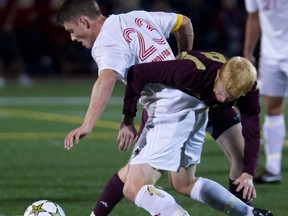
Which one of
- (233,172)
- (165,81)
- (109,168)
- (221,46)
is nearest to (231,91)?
(165,81)

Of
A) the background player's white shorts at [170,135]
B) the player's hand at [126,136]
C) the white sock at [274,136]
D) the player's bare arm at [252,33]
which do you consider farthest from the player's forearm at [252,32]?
the player's hand at [126,136]

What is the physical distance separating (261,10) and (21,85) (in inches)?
487

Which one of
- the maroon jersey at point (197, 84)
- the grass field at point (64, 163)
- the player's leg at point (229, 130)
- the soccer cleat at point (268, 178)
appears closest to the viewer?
the maroon jersey at point (197, 84)

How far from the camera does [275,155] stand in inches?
385

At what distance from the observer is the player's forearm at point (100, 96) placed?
6.37 metres

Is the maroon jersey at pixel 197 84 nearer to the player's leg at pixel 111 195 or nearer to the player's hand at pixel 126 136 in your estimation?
the player's hand at pixel 126 136

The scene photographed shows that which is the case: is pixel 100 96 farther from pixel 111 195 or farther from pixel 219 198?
pixel 219 198

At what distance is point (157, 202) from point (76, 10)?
53.9 inches

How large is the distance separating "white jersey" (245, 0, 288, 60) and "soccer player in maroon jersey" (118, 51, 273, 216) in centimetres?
306

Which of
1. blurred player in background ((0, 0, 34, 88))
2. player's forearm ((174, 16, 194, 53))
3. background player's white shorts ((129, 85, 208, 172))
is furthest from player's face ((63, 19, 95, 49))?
blurred player in background ((0, 0, 34, 88))

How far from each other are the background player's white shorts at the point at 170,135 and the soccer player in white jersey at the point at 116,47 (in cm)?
4

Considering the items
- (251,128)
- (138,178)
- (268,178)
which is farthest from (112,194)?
(268,178)

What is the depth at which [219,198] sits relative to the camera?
6.89m

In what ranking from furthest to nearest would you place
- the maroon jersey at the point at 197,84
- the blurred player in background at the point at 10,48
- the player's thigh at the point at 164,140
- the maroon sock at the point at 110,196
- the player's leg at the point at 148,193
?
the blurred player in background at the point at 10,48 → the maroon sock at the point at 110,196 → the player's thigh at the point at 164,140 → the maroon jersey at the point at 197,84 → the player's leg at the point at 148,193
